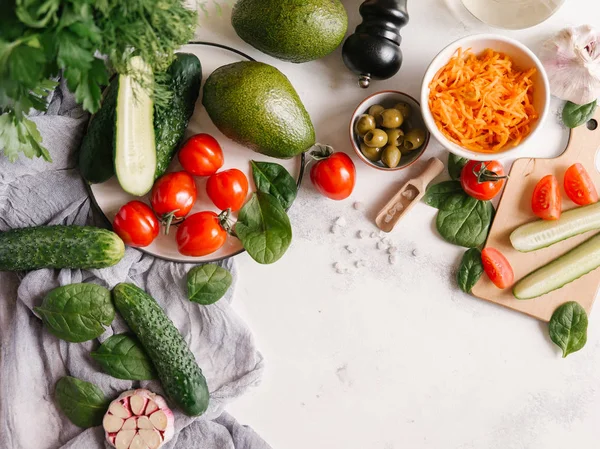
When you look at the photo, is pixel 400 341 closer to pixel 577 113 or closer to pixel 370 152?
pixel 370 152

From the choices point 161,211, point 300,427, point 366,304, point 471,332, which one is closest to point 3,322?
point 161,211

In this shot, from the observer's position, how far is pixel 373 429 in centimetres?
161

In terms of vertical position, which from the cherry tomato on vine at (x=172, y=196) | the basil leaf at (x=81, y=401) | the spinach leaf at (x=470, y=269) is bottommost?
the basil leaf at (x=81, y=401)

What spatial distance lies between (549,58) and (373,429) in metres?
1.03

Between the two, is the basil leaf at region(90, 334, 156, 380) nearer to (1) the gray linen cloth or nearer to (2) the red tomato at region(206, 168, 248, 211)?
(1) the gray linen cloth

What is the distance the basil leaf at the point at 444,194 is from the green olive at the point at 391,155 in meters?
0.14

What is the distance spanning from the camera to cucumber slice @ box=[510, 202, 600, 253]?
5.06ft

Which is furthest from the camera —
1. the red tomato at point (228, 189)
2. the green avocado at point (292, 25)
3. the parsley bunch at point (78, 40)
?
the red tomato at point (228, 189)

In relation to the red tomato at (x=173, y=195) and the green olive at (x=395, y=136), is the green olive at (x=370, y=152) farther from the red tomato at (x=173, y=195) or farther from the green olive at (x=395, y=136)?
the red tomato at (x=173, y=195)

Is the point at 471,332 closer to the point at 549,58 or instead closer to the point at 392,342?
the point at 392,342

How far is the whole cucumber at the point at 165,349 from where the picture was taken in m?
1.45

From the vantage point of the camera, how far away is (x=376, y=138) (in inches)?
57.0

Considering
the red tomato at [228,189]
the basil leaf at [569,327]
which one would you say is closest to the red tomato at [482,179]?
the basil leaf at [569,327]

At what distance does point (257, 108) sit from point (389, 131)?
334mm
